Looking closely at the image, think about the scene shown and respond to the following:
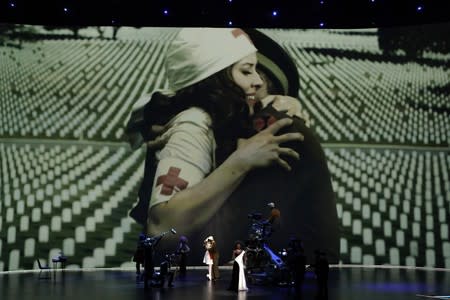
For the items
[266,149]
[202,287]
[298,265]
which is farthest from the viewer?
[266,149]

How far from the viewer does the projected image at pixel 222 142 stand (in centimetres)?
1666

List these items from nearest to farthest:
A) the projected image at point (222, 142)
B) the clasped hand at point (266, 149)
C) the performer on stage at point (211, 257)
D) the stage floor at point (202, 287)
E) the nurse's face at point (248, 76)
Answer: the stage floor at point (202, 287), the performer on stage at point (211, 257), the projected image at point (222, 142), the clasped hand at point (266, 149), the nurse's face at point (248, 76)

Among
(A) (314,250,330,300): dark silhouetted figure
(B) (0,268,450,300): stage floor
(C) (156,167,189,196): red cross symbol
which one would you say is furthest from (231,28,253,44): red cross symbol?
(A) (314,250,330,300): dark silhouetted figure

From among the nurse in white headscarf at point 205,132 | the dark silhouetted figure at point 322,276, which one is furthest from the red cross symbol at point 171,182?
the dark silhouetted figure at point 322,276

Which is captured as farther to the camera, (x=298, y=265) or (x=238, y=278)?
(x=238, y=278)

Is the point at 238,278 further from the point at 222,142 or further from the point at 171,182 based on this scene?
the point at 222,142

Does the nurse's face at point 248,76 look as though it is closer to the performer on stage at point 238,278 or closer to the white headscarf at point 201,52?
the white headscarf at point 201,52

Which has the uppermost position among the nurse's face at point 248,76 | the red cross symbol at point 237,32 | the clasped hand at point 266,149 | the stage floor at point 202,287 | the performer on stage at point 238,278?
the red cross symbol at point 237,32

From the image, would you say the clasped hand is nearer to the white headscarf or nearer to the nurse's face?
the nurse's face

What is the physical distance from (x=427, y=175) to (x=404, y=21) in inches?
197

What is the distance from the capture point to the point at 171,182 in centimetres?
1697

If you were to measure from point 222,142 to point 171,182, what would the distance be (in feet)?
6.60

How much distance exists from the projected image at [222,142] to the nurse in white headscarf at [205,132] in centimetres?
3

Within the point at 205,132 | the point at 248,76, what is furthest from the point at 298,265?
the point at 248,76
